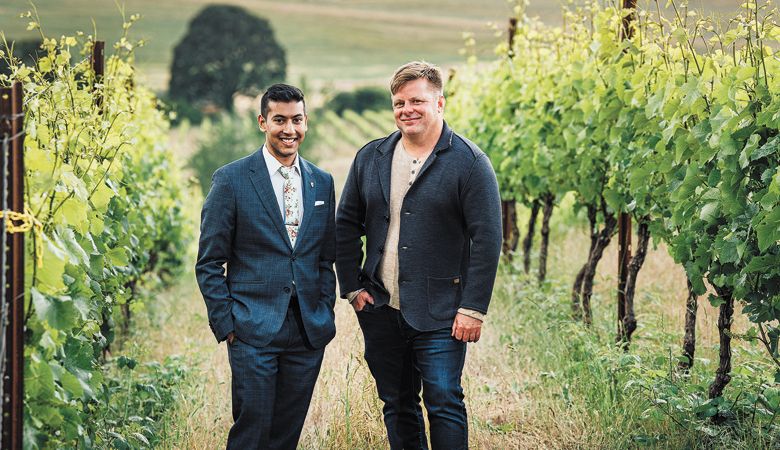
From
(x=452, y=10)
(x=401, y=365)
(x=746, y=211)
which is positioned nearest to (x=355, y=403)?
(x=401, y=365)

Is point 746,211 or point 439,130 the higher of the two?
point 439,130

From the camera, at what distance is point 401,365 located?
4.02 m

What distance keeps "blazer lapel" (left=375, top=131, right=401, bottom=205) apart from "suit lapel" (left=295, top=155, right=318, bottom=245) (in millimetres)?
277

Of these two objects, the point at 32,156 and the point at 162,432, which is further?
the point at 162,432

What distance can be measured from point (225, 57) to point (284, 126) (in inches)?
2284

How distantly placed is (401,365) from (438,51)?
46.5 metres

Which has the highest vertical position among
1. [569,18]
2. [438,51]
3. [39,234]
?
[438,51]

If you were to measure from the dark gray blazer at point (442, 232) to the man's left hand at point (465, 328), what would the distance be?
0.17ft

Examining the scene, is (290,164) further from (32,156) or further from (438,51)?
(438,51)

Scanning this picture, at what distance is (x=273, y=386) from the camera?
3.79 m

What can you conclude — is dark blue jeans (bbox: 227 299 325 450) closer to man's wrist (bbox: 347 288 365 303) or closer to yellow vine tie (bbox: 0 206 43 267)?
man's wrist (bbox: 347 288 365 303)

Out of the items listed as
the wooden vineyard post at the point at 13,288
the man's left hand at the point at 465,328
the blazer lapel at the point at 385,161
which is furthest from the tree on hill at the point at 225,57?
the wooden vineyard post at the point at 13,288

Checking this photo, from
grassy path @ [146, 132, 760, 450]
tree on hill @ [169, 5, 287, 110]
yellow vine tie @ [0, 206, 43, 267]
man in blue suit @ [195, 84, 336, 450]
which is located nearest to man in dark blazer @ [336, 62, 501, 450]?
man in blue suit @ [195, 84, 336, 450]

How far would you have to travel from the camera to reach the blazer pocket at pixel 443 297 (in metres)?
3.80
